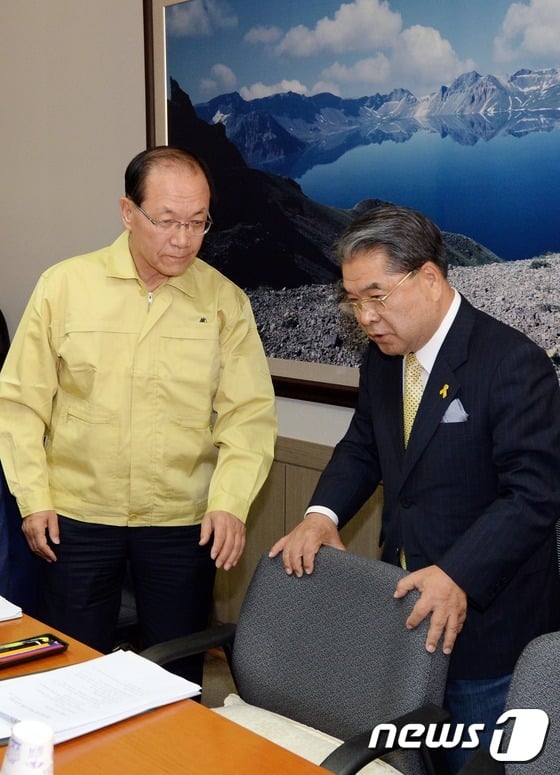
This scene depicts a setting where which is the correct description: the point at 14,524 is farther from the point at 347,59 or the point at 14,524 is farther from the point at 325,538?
the point at 347,59

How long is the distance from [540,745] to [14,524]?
1636 millimetres

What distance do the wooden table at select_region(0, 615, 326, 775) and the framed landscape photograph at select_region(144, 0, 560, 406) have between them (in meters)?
1.54

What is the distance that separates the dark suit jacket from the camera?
1882mm

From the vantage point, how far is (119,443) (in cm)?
250

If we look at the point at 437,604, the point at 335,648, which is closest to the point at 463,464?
the point at 437,604

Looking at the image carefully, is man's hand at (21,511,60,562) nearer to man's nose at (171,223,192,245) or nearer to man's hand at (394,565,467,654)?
man's nose at (171,223,192,245)

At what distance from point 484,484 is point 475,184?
1.17m

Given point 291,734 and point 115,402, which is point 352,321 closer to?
point 115,402

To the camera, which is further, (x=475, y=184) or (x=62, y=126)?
(x=62, y=126)

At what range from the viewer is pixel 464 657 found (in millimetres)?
2025

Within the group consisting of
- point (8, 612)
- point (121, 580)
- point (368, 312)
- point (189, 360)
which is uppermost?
point (368, 312)

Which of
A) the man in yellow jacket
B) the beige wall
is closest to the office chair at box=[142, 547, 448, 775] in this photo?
the man in yellow jacket

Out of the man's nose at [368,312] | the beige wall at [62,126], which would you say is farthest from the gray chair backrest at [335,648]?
the beige wall at [62,126]

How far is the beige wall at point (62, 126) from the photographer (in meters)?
4.03
